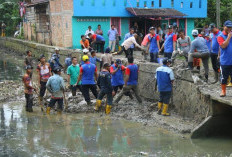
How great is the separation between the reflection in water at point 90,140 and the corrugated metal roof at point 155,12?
12090 mm

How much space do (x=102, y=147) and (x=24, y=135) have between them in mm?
2181

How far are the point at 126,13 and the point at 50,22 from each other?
217 inches

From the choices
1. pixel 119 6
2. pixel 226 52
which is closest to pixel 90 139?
pixel 226 52

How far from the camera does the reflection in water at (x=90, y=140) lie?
7.79m

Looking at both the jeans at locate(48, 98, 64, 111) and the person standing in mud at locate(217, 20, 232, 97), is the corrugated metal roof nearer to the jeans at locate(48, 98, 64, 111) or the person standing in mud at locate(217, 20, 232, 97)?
the jeans at locate(48, 98, 64, 111)

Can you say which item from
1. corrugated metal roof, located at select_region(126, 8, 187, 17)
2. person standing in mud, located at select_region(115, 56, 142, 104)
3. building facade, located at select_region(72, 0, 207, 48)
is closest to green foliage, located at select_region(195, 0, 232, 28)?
building facade, located at select_region(72, 0, 207, 48)

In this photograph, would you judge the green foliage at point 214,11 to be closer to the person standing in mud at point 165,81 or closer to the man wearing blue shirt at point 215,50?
the man wearing blue shirt at point 215,50

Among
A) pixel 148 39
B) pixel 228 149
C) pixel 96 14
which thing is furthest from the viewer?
pixel 96 14

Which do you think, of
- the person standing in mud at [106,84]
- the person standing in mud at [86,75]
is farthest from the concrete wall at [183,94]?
the person standing in mud at [86,75]

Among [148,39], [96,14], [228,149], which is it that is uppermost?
[96,14]

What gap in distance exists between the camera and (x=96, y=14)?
21734 millimetres

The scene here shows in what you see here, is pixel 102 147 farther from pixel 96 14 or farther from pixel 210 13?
pixel 210 13

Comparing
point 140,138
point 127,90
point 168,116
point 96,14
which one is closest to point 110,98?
point 127,90

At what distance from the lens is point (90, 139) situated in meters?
8.72
